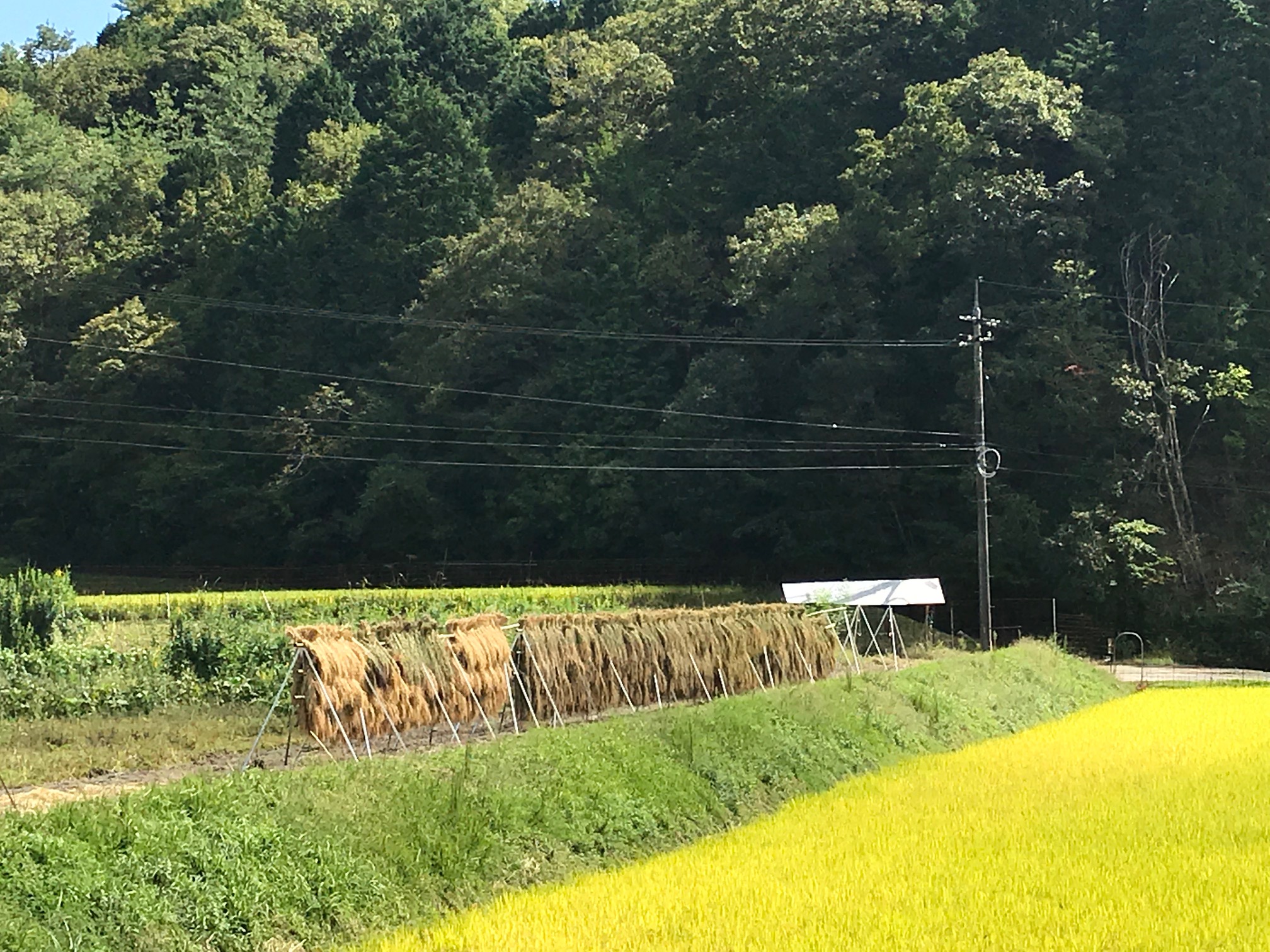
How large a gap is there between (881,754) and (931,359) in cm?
2855

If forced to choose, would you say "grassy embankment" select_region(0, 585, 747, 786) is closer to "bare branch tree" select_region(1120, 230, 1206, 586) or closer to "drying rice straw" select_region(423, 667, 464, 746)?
"drying rice straw" select_region(423, 667, 464, 746)

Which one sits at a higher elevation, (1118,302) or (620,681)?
(1118,302)

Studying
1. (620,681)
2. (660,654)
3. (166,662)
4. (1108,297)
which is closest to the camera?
(620,681)

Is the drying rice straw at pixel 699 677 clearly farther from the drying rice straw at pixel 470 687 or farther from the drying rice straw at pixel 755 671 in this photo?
the drying rice straw at pixel 470 687

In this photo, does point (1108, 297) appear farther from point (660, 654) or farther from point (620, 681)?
point (620, 681)

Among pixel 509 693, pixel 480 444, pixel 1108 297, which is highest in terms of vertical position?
pixel 1108 297

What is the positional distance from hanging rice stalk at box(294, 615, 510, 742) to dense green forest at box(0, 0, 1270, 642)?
26473mm

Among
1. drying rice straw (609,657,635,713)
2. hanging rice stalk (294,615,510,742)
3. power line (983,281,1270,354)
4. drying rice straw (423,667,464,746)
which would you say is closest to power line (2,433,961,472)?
power line (983,281,1270,354)

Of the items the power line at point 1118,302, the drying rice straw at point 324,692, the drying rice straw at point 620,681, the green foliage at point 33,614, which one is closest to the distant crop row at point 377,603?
the green foliage at point 33,614

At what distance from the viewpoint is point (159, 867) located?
862cm

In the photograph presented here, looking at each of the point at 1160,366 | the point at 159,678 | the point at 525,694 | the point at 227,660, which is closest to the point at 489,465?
the point at 1160,366

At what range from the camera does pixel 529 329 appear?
50.2 meters

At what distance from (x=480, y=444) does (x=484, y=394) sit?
1.79 m

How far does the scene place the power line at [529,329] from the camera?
146ft
